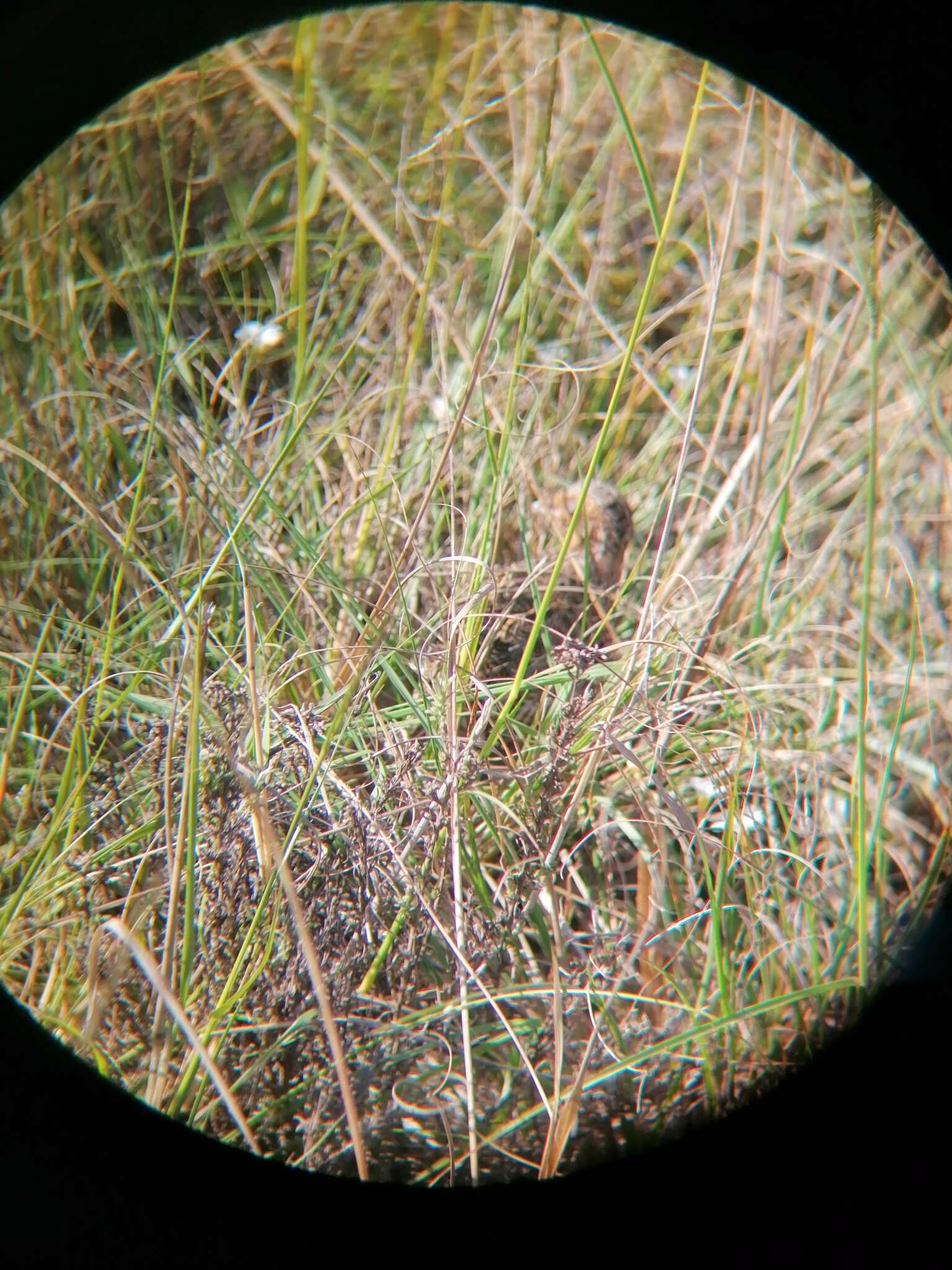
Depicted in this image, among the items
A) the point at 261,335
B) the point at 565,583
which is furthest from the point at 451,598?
the point at 261,335

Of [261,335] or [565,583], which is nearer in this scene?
[565,583]

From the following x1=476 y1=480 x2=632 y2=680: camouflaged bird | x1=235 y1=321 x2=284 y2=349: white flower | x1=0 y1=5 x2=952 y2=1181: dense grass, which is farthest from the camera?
x1=235 y1=321 x2=284 y2=349: white flower

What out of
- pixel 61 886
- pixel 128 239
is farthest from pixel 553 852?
pixel 128 239

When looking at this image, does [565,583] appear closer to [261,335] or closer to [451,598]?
[451,598]

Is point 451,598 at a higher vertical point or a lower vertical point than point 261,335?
lower

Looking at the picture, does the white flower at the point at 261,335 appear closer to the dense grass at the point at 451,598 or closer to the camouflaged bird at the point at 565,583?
the dense grass at the point at 451,598

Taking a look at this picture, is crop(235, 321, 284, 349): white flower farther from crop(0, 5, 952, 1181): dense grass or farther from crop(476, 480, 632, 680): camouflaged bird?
crop(476, 480, 632, 680): camouflaged bird

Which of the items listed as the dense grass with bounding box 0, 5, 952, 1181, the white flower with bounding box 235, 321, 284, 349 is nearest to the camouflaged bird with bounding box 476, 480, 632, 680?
the dense grass with bounding box 0, 5, 952, 1181

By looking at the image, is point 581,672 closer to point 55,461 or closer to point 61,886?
point 61,886

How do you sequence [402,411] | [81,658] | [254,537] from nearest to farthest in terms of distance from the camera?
[81,658], [254,537], [402,411]
